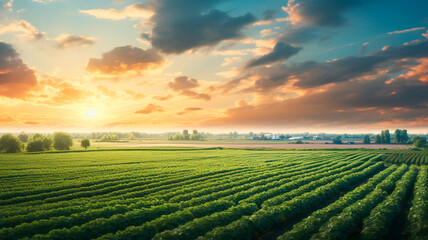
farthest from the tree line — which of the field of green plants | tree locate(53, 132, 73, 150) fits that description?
the field of green plants

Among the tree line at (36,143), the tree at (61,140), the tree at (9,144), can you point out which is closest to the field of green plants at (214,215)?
the tree line at (36,143)

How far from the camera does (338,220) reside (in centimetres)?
1461

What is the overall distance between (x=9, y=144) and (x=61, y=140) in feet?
61.4

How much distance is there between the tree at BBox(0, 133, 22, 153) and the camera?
94938 mm

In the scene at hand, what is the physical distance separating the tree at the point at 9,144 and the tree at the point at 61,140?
536 inches

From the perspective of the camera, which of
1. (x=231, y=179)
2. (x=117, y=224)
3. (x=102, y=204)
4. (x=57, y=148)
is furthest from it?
(x=57, y=148)

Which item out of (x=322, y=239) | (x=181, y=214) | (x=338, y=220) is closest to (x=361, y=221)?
(x=338, y=220)

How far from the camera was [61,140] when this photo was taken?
10844 centimetres

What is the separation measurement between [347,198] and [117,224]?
19.7m

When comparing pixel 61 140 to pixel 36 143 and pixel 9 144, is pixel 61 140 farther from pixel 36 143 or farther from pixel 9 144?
pixel 9 144

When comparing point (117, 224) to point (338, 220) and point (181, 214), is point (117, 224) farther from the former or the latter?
point (338, 220)

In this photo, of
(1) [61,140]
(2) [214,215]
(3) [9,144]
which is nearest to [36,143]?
(3) [9,144]

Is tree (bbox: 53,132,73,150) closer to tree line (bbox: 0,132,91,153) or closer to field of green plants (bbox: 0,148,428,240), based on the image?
tree line (bbox: 0,132,91,153)

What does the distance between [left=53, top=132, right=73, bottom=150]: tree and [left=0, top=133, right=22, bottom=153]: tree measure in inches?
536
